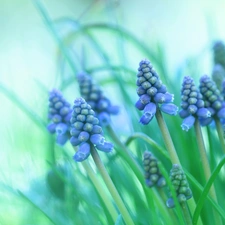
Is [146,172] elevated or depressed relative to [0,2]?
depressed

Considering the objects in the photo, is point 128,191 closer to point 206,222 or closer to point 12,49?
point 206,222

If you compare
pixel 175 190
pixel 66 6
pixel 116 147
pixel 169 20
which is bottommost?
pixel 175 190

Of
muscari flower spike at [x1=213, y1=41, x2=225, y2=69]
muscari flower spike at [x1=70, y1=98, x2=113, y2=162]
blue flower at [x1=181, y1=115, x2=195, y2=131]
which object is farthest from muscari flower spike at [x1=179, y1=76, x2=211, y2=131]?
muscari flower spike at [x1=213, y1=41, x2=225, y2=69]

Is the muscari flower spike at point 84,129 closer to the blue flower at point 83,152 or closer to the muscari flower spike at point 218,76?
the blue flower at point 83,152

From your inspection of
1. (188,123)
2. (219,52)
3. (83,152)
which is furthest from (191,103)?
(219,52)

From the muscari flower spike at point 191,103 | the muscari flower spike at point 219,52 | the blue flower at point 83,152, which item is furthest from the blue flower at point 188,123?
the muscari flower spike at point 219,52

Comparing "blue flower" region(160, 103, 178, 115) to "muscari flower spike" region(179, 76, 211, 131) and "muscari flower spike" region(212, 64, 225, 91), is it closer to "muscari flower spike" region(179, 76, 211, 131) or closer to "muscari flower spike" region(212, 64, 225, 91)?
"muscari flower spike" region(179, 76, 211, 131)

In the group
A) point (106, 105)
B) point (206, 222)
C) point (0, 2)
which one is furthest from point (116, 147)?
point (0, 2)
